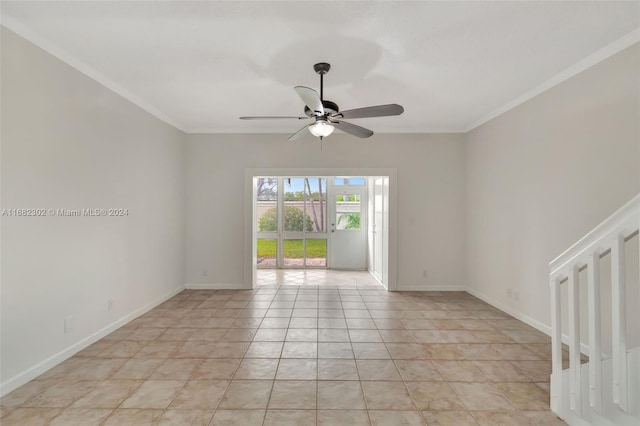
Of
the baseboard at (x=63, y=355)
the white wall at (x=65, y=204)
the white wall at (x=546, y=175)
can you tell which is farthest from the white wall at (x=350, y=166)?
the baseboard at (x=63, y=355)

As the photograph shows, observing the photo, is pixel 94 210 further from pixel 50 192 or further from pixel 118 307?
pixel 118 307

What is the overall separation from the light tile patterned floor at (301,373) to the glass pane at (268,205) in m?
3.35

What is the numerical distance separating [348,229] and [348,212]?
39 centimetres

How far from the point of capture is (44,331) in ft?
7.84

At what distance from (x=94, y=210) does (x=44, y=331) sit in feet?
3.62

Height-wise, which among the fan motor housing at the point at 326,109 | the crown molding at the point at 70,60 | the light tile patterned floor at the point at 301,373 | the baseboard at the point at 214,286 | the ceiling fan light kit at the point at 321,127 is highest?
the crown molding at the point at 70,60

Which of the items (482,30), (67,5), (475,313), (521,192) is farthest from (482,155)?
(67,5)

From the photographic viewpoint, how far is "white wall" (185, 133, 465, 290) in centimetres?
486

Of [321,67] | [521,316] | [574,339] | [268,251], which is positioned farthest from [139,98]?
[521,316]

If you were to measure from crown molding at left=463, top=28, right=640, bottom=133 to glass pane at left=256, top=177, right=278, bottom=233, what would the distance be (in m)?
4.68

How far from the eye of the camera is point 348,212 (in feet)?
22.8

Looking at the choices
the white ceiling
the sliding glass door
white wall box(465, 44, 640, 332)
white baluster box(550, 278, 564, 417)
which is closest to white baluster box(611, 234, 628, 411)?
white baluster box(550, 278, 564, 417)

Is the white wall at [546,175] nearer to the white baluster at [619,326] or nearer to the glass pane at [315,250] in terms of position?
the white baluster at [619,326]

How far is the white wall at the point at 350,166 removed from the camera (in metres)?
4.86
